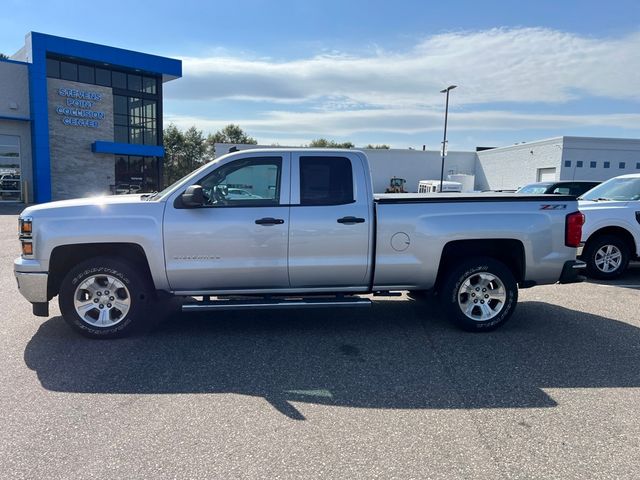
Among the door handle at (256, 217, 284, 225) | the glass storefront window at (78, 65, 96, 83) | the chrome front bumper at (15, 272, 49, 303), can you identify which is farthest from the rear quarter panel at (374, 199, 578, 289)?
the glass storefront window at (78, 65, 96, 83)

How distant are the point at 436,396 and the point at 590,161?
3654 cm

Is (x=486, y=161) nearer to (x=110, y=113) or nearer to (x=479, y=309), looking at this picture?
(x=110, y=113)

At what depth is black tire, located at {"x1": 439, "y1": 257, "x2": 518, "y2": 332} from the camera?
5.41 meters

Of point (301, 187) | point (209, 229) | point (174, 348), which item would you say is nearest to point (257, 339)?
point (174, 348)

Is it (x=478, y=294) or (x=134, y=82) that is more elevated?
(x=134, y=82)

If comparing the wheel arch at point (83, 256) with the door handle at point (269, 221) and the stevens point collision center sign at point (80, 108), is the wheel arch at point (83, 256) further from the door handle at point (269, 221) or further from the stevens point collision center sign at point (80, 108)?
the stevens point collision center sign at point (80, 108)

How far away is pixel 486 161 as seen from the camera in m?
46.5

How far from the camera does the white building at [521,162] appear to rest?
3447cm

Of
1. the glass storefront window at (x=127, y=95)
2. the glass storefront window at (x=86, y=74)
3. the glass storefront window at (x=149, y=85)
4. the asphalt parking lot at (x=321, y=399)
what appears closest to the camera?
the asphalt parking lot at (x=321, y=399)

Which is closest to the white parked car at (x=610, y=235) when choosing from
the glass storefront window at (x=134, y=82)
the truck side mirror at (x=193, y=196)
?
the truck side mirror at (x=193, y=196)

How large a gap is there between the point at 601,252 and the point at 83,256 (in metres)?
8.16

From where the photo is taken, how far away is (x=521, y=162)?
3925cm

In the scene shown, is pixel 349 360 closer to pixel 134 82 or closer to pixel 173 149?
pixel 134 82

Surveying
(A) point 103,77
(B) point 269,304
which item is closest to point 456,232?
(B) point 269,304
